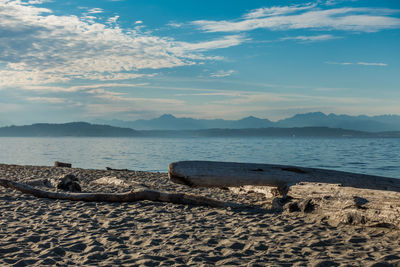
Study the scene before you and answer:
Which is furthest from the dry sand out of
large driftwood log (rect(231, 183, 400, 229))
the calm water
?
the calm water

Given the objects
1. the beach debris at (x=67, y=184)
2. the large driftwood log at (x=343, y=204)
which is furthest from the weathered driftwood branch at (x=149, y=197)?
the beach debris at (x=67, y=184)

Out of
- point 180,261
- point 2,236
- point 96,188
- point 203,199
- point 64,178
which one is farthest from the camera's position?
point 96,188

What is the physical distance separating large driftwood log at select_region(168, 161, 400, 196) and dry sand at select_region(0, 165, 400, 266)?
958 mm

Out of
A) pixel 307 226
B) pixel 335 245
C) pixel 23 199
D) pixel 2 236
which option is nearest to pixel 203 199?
pixel 307 226

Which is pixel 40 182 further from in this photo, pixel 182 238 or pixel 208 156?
pixel 208 156

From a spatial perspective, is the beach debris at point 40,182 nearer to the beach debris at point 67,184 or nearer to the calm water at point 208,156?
the beach debris at point 67,184

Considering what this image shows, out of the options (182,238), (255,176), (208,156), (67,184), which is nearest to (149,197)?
(255,176)

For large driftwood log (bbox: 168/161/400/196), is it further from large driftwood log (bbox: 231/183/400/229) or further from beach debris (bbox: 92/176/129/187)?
beach debris (bbox: 92/176/129/187)

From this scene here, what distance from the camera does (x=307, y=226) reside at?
662 cm

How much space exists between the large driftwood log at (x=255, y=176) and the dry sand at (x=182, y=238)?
3.14 feet

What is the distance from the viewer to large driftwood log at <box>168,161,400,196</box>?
897 cm

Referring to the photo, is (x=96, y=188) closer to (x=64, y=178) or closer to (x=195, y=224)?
(x=64, y=178)

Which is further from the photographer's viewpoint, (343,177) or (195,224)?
(343,177)

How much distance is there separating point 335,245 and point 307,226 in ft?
3.68
